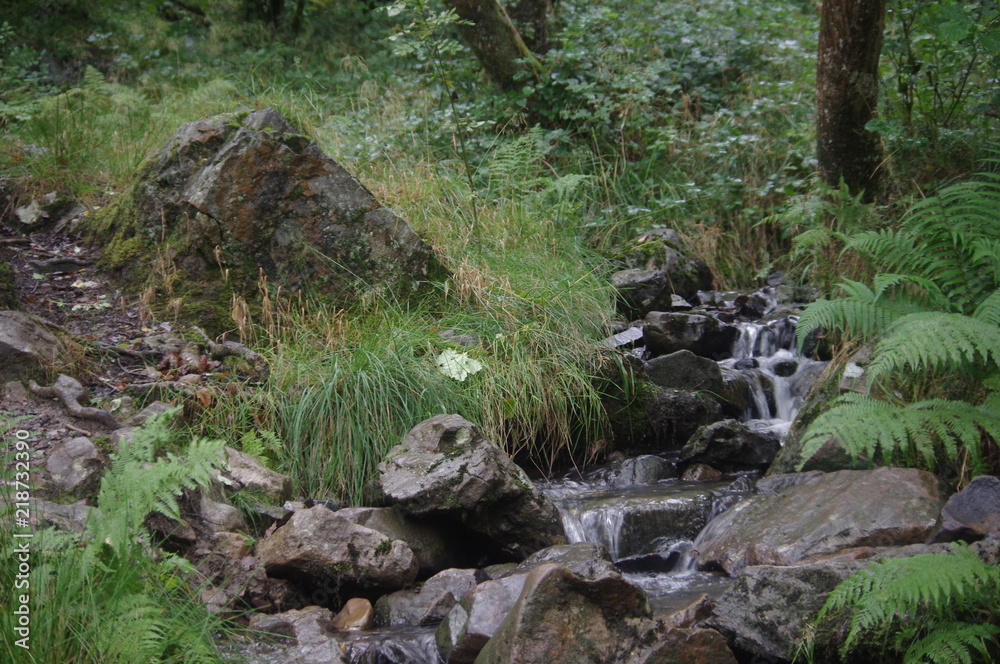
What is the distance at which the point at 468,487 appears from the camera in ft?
12.1

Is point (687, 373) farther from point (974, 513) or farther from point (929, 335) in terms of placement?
point (974, 513)

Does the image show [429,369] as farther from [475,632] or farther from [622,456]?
[475,632]

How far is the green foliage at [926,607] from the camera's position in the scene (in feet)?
7.54

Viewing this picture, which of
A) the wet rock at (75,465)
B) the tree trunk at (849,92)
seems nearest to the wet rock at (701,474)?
the tree trunk at (849,92)

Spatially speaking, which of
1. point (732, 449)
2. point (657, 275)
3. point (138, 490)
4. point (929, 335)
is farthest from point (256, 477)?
point (657, 275)

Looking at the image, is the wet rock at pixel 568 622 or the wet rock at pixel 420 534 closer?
the wet rock at pixel 568 622

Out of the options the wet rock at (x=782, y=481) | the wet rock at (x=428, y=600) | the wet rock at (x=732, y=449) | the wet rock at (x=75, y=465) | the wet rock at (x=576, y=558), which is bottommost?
the wet rock at (x=732, y=449)

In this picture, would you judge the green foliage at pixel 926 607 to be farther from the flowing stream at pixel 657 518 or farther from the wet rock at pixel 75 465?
the wet rock at pixel 75 465

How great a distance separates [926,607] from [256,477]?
114 inches

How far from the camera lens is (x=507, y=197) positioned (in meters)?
6.77

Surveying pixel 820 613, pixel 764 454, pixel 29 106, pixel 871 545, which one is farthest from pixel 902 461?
pixel 29 106

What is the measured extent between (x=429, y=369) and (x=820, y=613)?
8.44 ft

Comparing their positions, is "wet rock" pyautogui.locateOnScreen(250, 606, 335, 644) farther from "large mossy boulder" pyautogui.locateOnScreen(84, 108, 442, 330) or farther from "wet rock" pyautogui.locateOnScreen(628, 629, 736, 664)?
"large mossy boulder" pyautogui.locateOnScreen(84, 108, 442, 330)

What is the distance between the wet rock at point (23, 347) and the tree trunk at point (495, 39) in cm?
563
